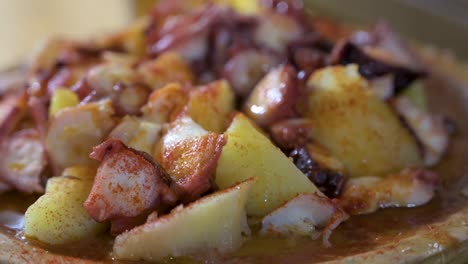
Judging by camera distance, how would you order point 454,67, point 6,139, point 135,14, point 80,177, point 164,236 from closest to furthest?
point 164,236 < point 80,177 < point 6,139 < point 454,67 < point 135,14

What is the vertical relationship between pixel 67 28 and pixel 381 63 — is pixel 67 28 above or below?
below

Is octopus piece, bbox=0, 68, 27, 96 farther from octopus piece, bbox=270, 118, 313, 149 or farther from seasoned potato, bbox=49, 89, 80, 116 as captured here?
octopus piece, bbox=270, 118, 313, 149

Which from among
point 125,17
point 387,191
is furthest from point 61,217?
point 125,17

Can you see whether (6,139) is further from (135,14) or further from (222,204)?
(135,14)

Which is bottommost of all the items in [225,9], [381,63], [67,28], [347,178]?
[67,28]

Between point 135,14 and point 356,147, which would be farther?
point 135,14

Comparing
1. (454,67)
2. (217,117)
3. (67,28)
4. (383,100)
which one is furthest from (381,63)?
(67,28)

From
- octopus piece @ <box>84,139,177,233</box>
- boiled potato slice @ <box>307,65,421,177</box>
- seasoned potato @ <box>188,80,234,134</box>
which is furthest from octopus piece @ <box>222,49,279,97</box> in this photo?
octopus piece @ <box>84,139,177,233</box>

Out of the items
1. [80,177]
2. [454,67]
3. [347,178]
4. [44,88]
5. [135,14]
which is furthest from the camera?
[135,14]
